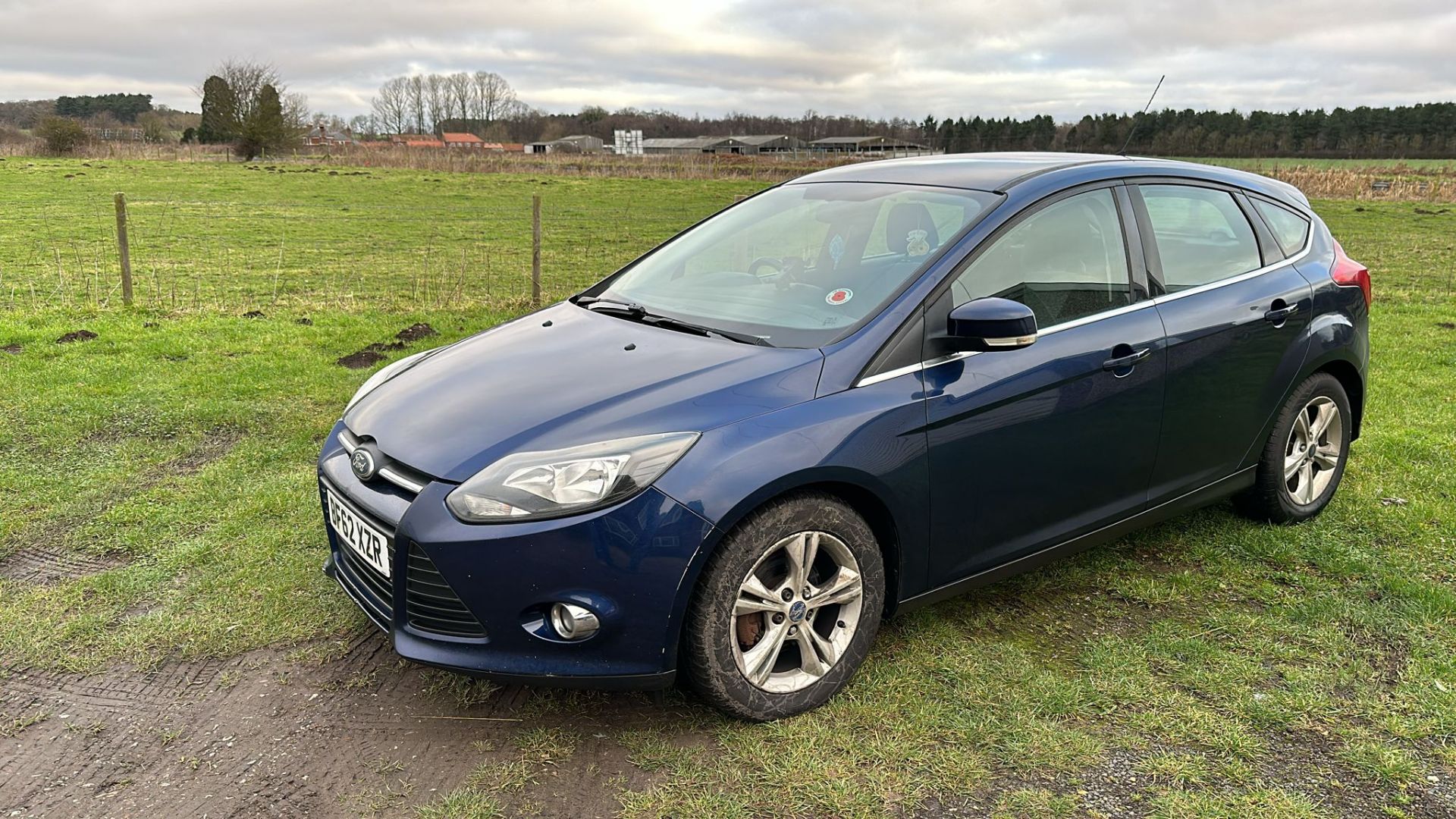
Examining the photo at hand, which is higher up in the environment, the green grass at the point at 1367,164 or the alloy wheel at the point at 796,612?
the green grass at the point at 1367,164

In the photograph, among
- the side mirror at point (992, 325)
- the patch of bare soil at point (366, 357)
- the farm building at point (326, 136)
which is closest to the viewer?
the side mirror at point (992, 325)

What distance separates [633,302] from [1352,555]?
3245 mm

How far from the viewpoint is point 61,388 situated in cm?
664

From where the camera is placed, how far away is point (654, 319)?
3484 millimetres

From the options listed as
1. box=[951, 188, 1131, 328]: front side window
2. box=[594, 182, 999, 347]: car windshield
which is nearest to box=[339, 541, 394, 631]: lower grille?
box=[594, 182, 999, 347]: car windshield

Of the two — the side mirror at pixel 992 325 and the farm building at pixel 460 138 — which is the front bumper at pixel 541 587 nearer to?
the side mirror at pixel 992 325

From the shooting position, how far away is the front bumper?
2539 mm

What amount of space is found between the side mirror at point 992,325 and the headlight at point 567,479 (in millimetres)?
945

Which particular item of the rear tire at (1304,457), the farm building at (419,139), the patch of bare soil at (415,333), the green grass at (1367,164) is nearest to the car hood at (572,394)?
the rear tire at (1304,457)

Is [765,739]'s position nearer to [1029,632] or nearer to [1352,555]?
[1029,632]

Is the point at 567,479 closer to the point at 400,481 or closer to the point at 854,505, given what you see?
the point at 400,481

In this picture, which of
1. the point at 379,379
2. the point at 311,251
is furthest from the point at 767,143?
the point at 379,379

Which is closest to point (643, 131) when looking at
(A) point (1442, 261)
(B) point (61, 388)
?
(A) point (1442, 261)

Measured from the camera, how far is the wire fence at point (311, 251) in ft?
35.7
